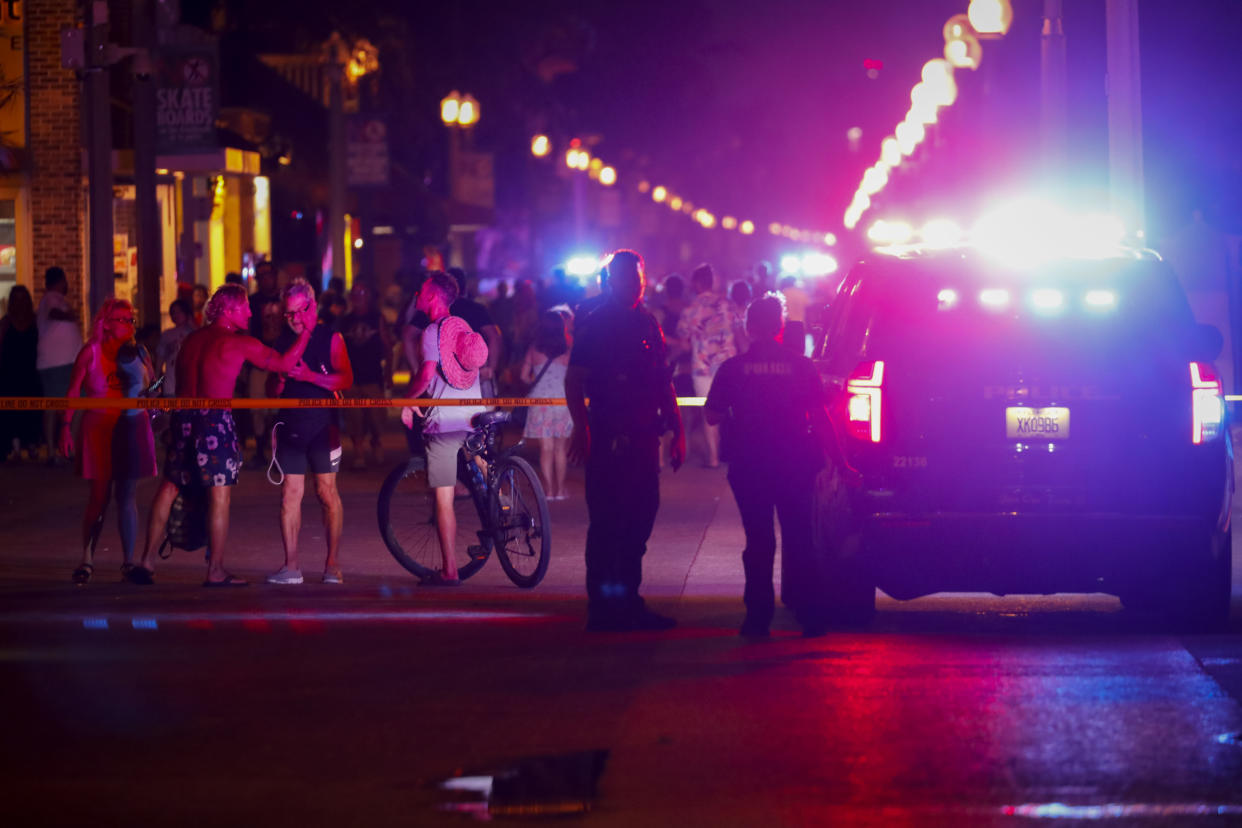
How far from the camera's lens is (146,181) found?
70.4ft

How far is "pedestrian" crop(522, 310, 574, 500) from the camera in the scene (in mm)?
16250

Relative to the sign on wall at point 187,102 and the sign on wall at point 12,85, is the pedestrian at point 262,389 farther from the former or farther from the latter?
the sign on wall at point 12,85

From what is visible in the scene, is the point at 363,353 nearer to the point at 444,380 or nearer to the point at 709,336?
the point at 709,336

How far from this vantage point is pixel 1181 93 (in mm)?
28062

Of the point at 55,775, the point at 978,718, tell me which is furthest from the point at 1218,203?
the point at 55,775

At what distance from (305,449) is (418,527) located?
1.07 metres

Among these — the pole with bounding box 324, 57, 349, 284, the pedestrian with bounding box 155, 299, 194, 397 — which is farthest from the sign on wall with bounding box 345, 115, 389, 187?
the pedestrian with bounding box 155, 299, 194, 397

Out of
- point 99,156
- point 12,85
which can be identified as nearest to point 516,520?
point 99,156

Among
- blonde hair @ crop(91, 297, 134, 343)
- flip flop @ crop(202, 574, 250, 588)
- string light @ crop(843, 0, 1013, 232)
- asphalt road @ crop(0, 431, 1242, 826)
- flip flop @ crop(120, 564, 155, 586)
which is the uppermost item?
string light @ crop(843, 0, 1013, 232)

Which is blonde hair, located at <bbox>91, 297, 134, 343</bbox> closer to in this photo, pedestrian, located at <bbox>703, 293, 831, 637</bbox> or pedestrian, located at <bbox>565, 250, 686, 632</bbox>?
pedestrian, located at <bbox>565, 250, 686, 632</bbox>

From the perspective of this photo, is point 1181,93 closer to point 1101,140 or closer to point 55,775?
point 1101,140

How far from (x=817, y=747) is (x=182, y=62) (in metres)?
17.8

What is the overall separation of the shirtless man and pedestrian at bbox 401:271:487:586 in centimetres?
78

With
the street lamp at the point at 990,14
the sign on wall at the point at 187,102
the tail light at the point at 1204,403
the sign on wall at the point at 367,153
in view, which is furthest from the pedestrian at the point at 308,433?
the sign on wall at the point at 367,153
